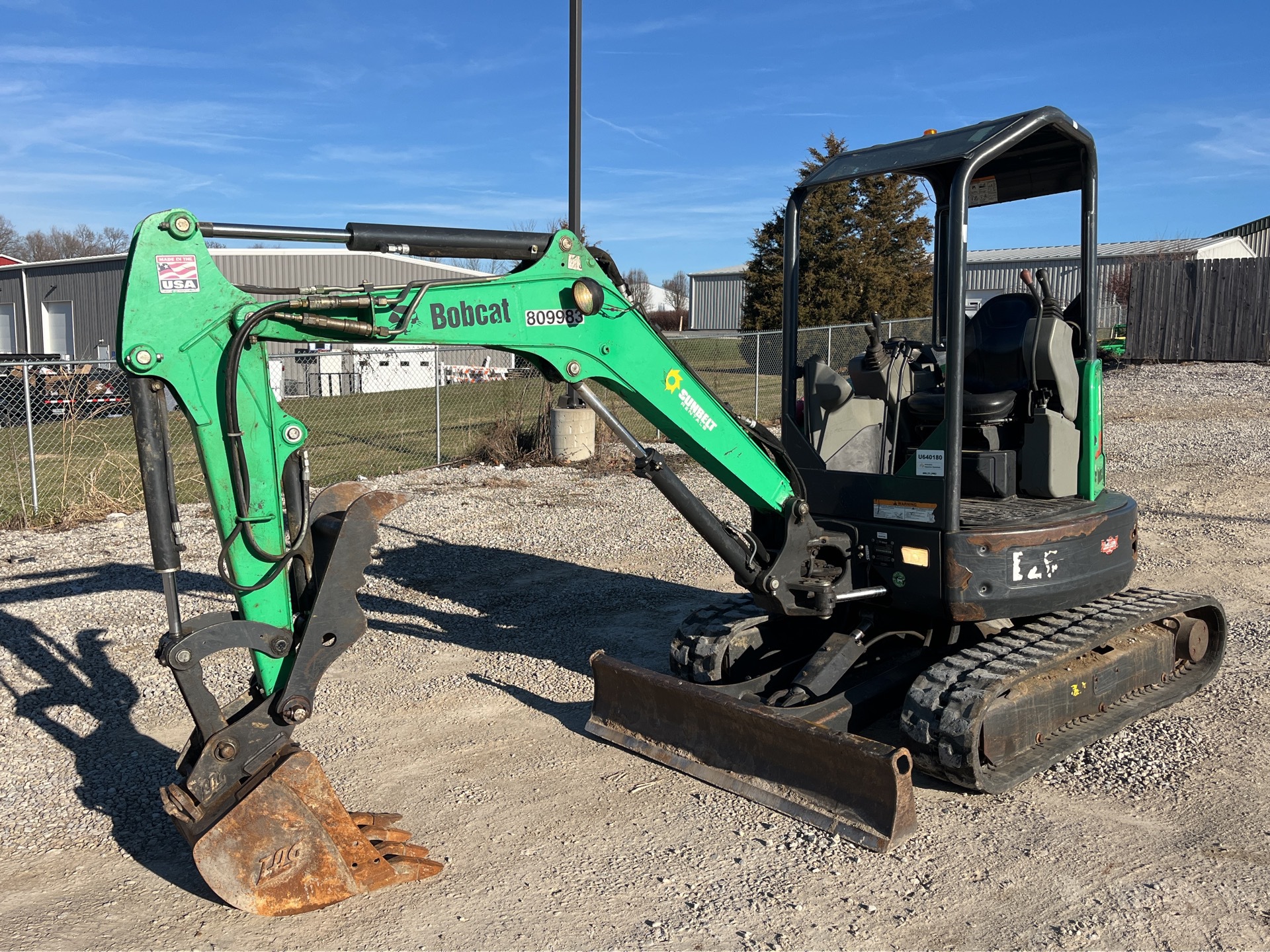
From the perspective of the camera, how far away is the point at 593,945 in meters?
3.75

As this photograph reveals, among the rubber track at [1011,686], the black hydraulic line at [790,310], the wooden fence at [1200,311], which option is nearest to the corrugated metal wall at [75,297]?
the wooden fence at [1200,311]

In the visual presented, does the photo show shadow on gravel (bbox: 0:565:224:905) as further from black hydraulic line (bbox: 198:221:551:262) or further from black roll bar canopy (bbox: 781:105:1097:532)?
black roll bar canopy (bbox: 781:105:1097:532)

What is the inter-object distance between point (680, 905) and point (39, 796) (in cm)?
317

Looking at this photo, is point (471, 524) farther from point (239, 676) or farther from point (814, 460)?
point (814, 460)

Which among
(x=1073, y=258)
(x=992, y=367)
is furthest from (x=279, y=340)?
(x=1073, y=258)

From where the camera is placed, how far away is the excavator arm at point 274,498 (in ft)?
12.5

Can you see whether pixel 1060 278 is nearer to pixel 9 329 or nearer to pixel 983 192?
pixel 983 192

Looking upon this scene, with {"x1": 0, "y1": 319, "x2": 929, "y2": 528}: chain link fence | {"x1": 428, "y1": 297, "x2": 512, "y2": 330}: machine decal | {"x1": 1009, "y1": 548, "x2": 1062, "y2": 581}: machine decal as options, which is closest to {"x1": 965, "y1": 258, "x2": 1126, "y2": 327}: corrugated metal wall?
{"x1": 0, "y1": 319, "x2": 929, "y2": 528}: chain link fence

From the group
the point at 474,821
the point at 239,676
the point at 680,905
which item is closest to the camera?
the point at 680,905

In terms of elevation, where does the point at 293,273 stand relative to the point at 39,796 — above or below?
above

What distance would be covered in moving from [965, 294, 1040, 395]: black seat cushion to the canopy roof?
759mm

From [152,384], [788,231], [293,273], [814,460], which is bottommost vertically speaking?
[814,460]

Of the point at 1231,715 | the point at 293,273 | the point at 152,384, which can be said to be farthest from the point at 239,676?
the point at 293,273

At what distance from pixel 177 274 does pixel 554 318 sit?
1.46 metres
